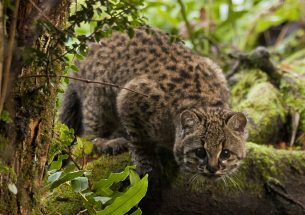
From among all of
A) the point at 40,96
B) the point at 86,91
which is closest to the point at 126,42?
the point at 86,91

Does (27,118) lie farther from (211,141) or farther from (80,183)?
(211,141)

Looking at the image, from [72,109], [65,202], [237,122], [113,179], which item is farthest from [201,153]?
[72,109]

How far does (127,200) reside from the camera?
3.73 metres

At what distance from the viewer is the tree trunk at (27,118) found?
260 centimetres

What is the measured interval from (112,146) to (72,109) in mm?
1128

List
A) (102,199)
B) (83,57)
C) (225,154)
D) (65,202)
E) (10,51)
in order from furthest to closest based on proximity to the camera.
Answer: (225,154)
(65,202)
(83,57)
(102,199)
(10,51)

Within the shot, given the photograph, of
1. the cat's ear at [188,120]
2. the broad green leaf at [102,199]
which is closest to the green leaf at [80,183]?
the broad green leaf at [102,199]

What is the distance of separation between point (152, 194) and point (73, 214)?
0.83 meters

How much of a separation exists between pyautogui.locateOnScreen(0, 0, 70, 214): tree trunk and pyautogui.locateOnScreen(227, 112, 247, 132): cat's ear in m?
1.92

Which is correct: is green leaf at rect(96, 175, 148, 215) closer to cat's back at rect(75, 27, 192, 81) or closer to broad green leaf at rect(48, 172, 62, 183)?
broad green leaf at rect(48, 172, 62, 183)

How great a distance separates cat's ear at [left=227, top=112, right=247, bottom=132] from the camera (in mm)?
4719

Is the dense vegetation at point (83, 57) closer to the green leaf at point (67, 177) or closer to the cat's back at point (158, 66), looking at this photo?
the green leaf at point (67, 177)

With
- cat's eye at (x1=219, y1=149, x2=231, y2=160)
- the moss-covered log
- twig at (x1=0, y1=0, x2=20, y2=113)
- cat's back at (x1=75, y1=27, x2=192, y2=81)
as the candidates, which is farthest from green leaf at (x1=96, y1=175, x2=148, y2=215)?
cat's back at (x1=75, y1=27, x2=192, y2=81)

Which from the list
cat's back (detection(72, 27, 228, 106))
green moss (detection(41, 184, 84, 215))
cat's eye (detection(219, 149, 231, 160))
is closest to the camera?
green moss (detection(41, 184, 84, 215))
